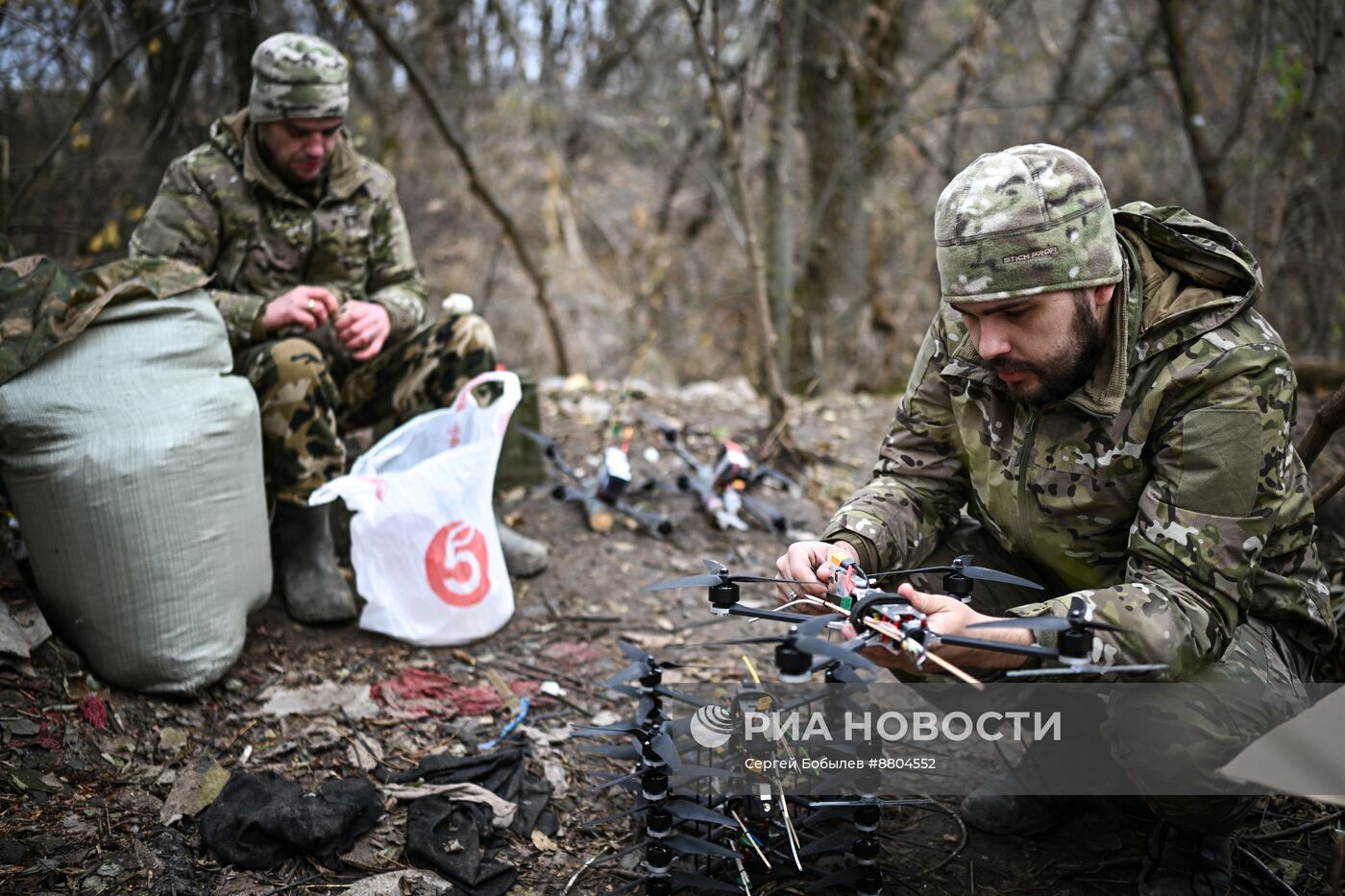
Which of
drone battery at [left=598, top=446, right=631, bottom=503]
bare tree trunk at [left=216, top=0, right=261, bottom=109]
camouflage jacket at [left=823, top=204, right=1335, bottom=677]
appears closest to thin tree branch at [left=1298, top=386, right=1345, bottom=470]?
A: camouflage jacket at [left=823, top=204, right=1335, bottom=677]

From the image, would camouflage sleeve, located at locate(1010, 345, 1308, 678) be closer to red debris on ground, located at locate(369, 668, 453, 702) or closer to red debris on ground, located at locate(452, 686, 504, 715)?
red debris on ground, located at locate(452, 686, 504, 715)

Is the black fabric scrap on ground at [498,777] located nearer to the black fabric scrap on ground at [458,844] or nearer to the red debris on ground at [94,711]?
the black fabric scrap on ground at [458,844]

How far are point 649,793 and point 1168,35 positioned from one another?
5.40 metres

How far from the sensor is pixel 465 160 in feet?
20.1

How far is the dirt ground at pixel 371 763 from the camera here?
206cm

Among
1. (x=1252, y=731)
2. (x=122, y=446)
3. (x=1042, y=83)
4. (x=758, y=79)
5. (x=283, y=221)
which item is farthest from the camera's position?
(x=1042, y=83)

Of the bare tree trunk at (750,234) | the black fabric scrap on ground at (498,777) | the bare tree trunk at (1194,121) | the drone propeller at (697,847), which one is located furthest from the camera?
the bare tree trunk at (1194,121)

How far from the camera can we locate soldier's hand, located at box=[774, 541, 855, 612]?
1.92m

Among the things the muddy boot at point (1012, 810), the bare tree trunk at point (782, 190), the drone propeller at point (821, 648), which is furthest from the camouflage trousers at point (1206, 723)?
the bare tree trunk at point (782, 190)

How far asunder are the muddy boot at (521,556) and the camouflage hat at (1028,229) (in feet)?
7.10

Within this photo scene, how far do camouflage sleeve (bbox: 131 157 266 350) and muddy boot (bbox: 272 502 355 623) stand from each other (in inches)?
22.8

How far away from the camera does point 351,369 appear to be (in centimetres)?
349

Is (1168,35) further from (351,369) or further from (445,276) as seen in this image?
(445,276)

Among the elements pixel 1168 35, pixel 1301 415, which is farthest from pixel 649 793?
pixel 1168 35
